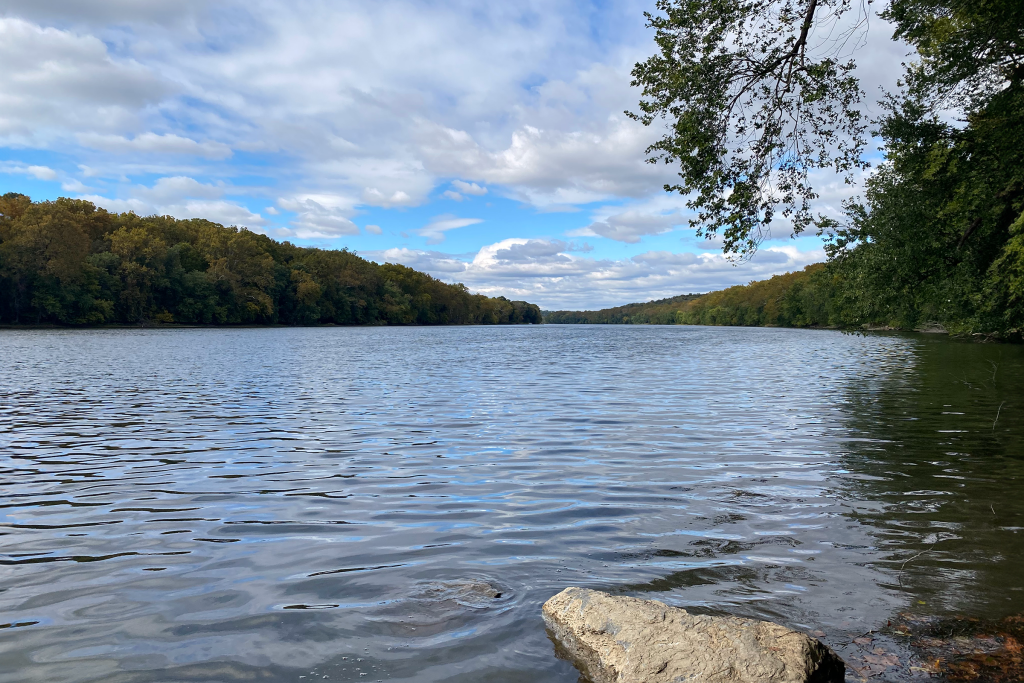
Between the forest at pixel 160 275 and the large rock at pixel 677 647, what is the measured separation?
103 m

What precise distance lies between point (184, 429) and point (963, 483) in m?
15.8

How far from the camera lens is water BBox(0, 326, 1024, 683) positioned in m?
5.25

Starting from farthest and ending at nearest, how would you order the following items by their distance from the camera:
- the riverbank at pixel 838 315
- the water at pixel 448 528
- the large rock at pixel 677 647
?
1. the riverbank at pixel 838 315
2. the water at pixel 448 528
3. the large rock at pixel 677 647

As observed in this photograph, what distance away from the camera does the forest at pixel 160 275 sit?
88062 mm

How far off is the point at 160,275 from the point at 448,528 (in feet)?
373

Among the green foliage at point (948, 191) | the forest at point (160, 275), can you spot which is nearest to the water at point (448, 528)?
the green foliage at point (948, 191)

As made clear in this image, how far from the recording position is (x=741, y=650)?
429 cm

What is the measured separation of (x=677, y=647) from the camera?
14.5ft

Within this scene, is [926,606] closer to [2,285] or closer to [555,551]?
[555,551]

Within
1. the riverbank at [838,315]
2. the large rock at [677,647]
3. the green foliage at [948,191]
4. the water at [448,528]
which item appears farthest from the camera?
the riverbank at [838,315]

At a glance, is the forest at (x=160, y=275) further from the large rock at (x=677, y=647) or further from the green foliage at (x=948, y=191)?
the large rock at (x=677, y=647)

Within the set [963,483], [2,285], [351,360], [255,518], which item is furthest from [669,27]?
[2,285]

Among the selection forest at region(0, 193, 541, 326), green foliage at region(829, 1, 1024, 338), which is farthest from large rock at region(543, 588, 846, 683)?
forest at region(0, 193, 541, 326)

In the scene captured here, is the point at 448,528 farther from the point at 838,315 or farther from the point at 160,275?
the point at 160,275
